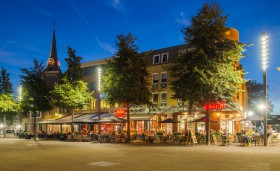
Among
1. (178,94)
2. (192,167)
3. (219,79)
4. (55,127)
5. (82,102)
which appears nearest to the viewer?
(192,167)

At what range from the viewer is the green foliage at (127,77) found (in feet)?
111

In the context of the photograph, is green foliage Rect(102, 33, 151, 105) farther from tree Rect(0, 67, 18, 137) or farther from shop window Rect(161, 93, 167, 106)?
tree Rect(0, 67, 18, 137)

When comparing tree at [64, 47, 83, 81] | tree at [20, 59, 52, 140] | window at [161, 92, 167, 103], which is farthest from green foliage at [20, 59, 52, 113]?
window at [161, 92, 167, 103]

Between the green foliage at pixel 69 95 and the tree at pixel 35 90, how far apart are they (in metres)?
4.93

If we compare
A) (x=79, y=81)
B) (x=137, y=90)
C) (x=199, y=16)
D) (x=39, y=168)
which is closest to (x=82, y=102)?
(x=79, y=81)

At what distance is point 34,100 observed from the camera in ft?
156

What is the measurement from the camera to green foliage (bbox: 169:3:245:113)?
91.7 feet

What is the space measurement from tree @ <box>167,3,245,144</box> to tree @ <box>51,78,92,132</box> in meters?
17.6

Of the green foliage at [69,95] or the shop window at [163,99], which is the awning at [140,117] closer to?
the shop window at [163,99]

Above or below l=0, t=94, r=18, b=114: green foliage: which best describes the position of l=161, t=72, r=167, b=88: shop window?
above

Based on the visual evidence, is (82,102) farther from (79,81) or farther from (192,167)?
(192,167)

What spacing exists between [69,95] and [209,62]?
2115 cm

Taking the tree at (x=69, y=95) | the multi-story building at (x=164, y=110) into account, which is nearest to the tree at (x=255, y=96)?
the multi-story building at (x=164, y=110)

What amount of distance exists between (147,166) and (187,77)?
53.6 ft
